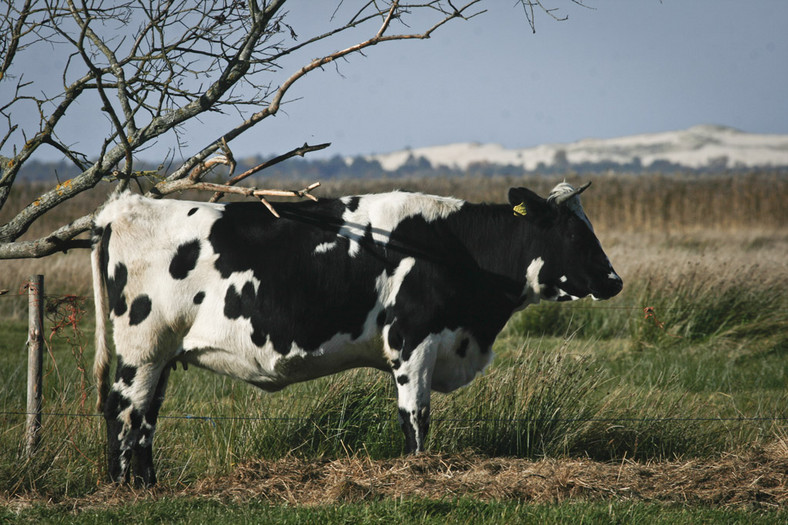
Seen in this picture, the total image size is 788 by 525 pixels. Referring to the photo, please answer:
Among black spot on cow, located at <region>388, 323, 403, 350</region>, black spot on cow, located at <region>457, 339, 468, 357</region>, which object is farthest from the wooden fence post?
black spot on cow, located at <region>457, 339, 468, 357</region>

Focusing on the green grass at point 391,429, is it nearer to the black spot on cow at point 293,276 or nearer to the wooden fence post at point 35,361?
the wooden fence post at point 35,361

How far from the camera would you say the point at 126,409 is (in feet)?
19.4

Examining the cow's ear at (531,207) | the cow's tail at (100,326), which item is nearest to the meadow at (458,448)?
the cow's tail at (100,326)

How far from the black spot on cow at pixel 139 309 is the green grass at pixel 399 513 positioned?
131 centimetres

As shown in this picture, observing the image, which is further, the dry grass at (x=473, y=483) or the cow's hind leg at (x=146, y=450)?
the cow's hind leg at (x=146, y=450)

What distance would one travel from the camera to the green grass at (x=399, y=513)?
5.20 metres

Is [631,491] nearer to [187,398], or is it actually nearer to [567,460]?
[567,460]

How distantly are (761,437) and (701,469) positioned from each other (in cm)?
172

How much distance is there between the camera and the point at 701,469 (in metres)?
6.27

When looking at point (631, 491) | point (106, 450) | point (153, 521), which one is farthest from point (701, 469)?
point (106, 450)

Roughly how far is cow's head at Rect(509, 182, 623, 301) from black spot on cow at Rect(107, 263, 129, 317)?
10.2ft

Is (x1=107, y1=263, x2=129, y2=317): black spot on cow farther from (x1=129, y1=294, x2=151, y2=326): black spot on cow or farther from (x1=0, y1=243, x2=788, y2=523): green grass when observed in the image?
(x1=0, y1=243, x2=788, y2=523): green grass

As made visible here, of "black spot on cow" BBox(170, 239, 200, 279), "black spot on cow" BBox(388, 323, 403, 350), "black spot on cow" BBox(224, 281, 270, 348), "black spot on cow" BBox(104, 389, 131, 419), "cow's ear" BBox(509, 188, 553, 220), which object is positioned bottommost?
"black spot on cow" BBox(104, 389, 131, 419)

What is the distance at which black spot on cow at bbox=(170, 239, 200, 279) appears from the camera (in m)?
5.89
